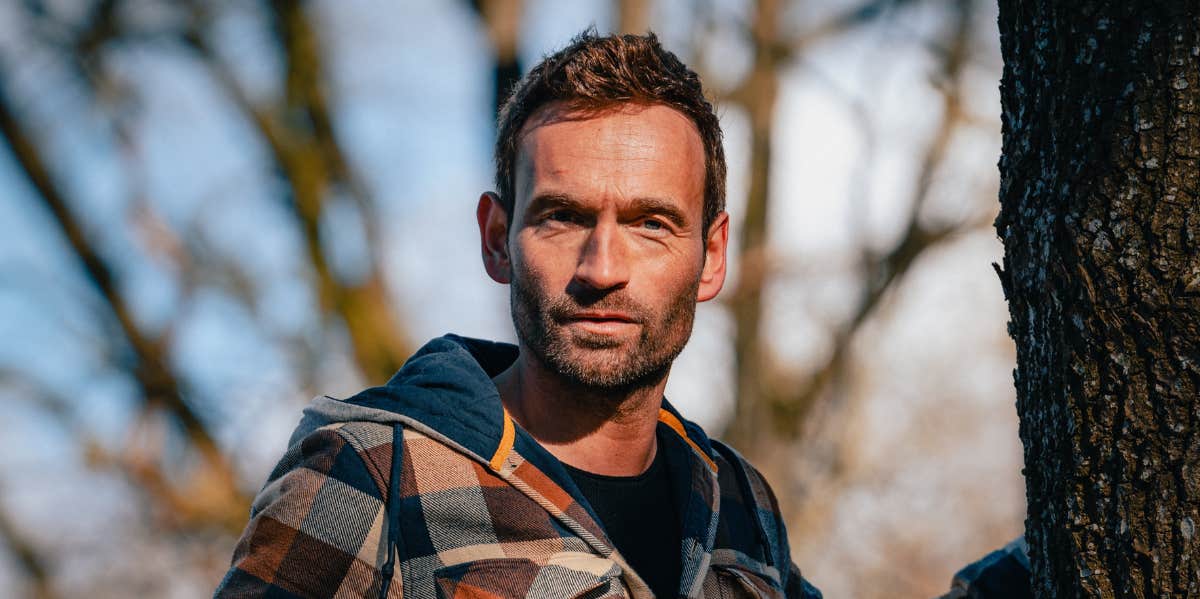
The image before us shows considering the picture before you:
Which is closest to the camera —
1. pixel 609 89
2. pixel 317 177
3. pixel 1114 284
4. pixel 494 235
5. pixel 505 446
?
pixel 1114 284

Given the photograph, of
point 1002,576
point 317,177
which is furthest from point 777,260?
point 1002,576

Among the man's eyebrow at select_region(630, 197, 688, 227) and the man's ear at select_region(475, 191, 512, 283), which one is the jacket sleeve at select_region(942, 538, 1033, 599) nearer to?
the man's eyebrow at select_region(630, 197, 688, 227)

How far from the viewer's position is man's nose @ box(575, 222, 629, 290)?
2.19 meters

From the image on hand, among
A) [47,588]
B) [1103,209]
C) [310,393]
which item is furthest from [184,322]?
[1103,209]

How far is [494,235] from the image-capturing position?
2.46 meters

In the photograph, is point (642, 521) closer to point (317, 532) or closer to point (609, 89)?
point (317, 532)

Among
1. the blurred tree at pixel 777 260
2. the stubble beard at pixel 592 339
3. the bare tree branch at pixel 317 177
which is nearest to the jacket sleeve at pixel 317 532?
the stubble beard at pixel 592 339

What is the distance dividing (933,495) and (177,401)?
9.37 metres

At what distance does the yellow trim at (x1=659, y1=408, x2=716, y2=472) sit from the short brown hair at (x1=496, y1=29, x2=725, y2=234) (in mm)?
490

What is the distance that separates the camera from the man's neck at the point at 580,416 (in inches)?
93.7

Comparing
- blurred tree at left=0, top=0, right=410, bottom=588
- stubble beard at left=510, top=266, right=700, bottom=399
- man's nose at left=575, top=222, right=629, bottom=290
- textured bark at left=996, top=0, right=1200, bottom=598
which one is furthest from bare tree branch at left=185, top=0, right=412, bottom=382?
textured bark at left=996, top=0, right=1200, bottom=598

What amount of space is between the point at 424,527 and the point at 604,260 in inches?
24.5

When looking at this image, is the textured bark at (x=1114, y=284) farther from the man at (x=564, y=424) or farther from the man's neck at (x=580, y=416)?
the man's neck at (x=580, y=416)

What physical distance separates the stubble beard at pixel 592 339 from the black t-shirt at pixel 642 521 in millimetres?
210
